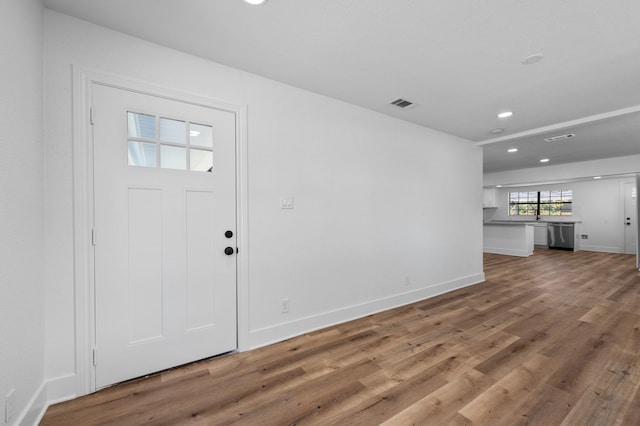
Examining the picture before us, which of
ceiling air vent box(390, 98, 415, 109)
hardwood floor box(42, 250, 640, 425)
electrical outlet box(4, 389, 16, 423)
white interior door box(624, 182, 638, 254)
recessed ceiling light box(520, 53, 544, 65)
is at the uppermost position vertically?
ceiling air vent box(390, 98, 415, 109)

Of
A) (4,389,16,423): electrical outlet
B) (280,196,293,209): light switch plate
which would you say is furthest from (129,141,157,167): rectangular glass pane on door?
(4,389,16,423): electrical outlet

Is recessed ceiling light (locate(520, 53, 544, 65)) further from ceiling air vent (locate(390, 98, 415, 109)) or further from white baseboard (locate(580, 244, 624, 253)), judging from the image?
white baseboard (locate(580, 244, 624, 253))

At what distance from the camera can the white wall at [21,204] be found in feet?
4.33

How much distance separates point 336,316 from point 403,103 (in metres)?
2.63

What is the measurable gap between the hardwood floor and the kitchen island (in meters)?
4.48

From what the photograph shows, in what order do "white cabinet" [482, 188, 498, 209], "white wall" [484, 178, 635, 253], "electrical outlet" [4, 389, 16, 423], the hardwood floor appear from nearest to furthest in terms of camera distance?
1. "electrical outlet" [4, 389, 16, 423]
2. the hardwood floor
3. "white wall" [484, 178, 635, 253]
4. "white cabinet" [482, 188, 498, 209]

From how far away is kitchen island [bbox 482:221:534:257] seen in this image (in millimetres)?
7488

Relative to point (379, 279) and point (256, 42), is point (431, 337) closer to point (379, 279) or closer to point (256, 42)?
point (379, 279)

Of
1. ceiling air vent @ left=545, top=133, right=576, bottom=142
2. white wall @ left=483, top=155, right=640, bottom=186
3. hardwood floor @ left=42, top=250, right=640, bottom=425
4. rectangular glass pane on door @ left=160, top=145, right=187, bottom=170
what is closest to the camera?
hardwood floor @ left=42, top=250, right=640, bottom=425

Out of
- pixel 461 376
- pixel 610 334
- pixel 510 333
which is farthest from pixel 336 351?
pixel 610 334

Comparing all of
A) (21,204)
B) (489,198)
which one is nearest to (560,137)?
(489,198)

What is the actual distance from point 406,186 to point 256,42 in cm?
262

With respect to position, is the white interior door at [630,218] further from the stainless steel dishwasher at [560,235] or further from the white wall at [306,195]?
the white wall at [306,195]

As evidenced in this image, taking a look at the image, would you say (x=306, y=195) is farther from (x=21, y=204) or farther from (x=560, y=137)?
(x=560, y=137)
